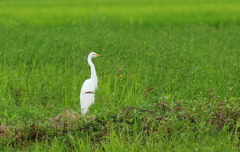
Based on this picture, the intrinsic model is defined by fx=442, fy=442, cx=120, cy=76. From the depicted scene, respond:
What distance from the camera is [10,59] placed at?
8453 millimetres

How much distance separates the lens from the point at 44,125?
4609 millimetres

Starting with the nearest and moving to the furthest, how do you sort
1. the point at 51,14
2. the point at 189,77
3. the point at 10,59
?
the point at 189,77 < the point at 10,59 < the point at 51,14

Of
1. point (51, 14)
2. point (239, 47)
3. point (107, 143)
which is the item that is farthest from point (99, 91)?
point (51, 14)

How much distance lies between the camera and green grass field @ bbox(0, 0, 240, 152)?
439 centimetres

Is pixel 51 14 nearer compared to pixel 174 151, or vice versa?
pixel 174 151

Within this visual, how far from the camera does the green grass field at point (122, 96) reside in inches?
173

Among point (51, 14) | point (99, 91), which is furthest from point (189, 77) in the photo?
point (51, 14)

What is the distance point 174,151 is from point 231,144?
0.56m

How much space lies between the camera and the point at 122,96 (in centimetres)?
628

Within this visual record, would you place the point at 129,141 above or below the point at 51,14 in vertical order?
below

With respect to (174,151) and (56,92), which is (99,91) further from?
(174,151)

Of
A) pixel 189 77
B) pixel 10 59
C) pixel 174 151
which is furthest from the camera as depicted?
pixel 10 59

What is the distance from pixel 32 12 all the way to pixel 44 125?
14118 mm

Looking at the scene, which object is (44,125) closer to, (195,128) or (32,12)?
(195,128)
